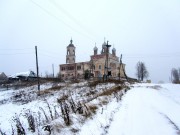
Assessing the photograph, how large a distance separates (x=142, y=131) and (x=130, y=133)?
524mm

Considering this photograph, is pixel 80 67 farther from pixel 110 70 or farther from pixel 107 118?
pixel 107 118

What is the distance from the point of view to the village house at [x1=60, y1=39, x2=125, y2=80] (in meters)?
77.3

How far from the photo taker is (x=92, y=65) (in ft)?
249

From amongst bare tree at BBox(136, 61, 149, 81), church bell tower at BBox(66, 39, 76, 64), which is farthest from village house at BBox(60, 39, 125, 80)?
bare tree at BBox(136, 61, 149, 81)

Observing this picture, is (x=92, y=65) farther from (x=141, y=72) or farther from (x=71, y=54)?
(x=141, y=72)

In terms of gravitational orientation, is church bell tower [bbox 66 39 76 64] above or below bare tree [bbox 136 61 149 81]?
above

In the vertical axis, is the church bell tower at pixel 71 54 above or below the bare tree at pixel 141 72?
above

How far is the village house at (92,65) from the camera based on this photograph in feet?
254

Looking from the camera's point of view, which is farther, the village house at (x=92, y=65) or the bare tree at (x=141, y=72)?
the bare tree at (x=141, y=72)

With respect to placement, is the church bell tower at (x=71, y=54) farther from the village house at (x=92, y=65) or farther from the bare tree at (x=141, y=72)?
the bare tree at (x=141, y=72)

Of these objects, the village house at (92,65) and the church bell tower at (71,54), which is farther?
the church bell tower at (71,54)

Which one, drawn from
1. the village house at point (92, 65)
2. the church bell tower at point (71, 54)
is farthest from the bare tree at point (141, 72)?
the church bell tower at point (71, 54)

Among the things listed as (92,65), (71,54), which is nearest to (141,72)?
(92,65)

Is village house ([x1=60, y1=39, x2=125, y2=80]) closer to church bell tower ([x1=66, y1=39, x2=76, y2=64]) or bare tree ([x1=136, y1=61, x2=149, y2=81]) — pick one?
church bell tower ([x1=66, y1=39, x2=76, y2=64])
